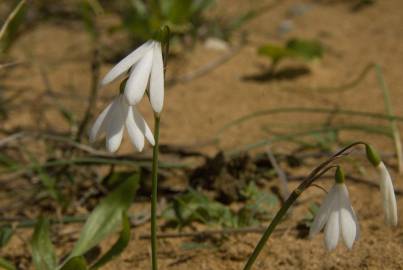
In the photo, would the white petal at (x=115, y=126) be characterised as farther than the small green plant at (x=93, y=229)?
No

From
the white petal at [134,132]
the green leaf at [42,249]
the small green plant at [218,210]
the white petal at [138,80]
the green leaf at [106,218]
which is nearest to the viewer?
the white petal at [138,80]

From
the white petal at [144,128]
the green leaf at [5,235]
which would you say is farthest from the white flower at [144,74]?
the green leaf at [5,235]

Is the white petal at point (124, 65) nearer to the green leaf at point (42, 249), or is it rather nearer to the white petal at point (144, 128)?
the white petal at point (144, 128)

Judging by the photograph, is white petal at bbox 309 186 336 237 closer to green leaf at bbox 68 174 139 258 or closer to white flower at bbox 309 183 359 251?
white flower at bbox 309 183 359 251

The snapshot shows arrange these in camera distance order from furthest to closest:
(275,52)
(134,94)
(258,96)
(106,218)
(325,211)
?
(275,52)
(258,96)
(106,218)
(325,211)
(134,94)

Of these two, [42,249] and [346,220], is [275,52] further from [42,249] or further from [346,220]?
[346,220]

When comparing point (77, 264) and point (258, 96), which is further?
point (258, 96)

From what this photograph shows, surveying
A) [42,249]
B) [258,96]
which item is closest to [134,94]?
[42,249]

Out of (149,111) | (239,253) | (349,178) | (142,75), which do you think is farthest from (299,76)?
(142,75)
